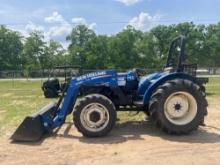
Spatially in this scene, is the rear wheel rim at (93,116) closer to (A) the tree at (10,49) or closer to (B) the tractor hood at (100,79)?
(B) the tractor hood at (100,79)

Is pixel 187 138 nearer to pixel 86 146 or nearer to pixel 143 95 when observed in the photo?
pixel 143 95

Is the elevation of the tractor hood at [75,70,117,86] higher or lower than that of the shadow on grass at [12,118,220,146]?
higher

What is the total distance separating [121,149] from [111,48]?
194ft

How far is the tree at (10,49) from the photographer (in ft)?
251

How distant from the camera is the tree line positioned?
214 ft

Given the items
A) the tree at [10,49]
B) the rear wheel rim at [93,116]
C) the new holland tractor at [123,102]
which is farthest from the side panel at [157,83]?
the tree at [10,49]

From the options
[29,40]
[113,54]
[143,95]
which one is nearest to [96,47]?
[113,54]

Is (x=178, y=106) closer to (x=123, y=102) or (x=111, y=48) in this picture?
(x=123, y=102)

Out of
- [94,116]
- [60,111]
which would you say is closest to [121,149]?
[94,116]

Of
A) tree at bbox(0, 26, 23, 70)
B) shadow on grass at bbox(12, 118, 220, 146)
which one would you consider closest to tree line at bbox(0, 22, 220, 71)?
tree at bbox(0, 26, 23, 70)

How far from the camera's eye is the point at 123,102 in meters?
8.96

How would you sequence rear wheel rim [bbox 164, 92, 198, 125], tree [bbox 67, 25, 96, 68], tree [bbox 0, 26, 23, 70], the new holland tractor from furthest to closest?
tree [bbox 0, 26, 23, 70], tree [bbox 67, 25, 96, 68], rear wheel rim [bbox 164, 92, 198, 125], the new holland tractor

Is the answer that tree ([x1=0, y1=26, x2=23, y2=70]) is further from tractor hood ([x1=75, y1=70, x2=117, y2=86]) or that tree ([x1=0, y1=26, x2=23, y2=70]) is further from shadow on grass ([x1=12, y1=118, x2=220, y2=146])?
tractor hood ([x1=75, y1=70, x2=117, y2=86])

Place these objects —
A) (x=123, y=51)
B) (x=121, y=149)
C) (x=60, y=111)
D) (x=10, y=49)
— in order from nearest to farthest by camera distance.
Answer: (x=121, y=149)
(x=60, y=111)
(x=123, y=51)
(x=10, y=49)
